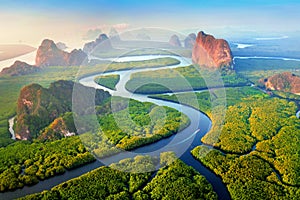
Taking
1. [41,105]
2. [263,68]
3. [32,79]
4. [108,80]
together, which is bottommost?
[263,68]

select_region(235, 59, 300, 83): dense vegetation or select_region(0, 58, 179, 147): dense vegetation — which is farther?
select_region(235, 59, 300, 83): dense vegetation

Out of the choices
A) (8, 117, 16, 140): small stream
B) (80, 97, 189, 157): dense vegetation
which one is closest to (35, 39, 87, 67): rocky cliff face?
(80, 97, 189, 157): dense vegetation

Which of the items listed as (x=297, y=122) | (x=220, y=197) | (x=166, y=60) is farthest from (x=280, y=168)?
(x=166, y=60)

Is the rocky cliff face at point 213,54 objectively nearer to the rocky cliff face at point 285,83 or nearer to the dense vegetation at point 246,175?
the rocky cliff face at point 285,83

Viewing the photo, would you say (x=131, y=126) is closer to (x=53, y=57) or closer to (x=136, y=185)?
(x=136, y=185)

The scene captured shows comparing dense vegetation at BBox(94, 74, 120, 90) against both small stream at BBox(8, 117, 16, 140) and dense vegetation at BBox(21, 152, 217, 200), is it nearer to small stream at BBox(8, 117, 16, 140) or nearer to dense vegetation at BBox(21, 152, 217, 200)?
small stream at BBox(8, 117, 16, 140)

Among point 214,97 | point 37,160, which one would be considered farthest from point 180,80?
point 37,160
